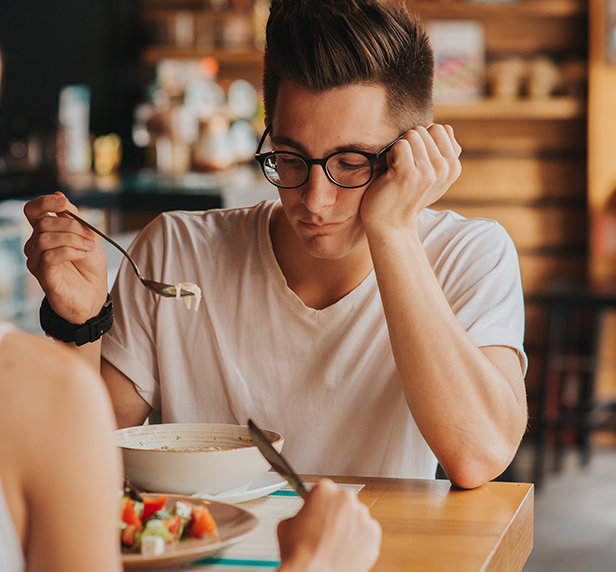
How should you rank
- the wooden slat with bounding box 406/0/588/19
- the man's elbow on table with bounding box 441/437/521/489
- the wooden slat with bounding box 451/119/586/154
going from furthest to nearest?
the wooden slat with bounding box 451/119/586/154 → the wooden slat with bounding box 406/0/588/19 → the man's elbow on table with bounding box 441/437/521/489

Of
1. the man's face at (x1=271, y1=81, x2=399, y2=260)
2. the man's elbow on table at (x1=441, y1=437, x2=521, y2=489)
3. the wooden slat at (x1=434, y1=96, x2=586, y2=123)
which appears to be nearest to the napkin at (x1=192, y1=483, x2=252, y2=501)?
the man's elbow on table at (x1=441, y1=437, x2=521, y2=489)

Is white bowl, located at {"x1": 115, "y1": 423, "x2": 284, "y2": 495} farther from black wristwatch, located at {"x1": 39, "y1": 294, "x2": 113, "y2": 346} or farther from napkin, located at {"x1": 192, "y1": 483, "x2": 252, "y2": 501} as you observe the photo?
black wristwatch, located at {"x1": 39, "y1": 294, "x2": 113, "y2": 346}

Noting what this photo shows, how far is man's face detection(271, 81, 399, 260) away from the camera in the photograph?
123 centimetres

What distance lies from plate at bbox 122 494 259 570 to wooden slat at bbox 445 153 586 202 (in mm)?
3734

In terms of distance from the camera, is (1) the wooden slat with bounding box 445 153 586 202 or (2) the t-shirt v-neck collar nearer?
(2) the t-shirt v-neck collar

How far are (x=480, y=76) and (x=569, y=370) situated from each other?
158cm

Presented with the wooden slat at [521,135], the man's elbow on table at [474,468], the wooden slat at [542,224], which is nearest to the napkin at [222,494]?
the man's elbow on table at [474,468]

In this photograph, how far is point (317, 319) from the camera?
1.39m

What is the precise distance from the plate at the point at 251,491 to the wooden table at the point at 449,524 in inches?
4.2

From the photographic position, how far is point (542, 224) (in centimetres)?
444

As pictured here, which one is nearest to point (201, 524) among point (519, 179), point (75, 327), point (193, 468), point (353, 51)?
point (193, 468)

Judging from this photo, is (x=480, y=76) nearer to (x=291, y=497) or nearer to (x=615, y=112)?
(x=615, y=112)

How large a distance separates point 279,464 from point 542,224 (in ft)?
12.6

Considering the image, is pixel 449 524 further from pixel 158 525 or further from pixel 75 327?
pixel 75 327
